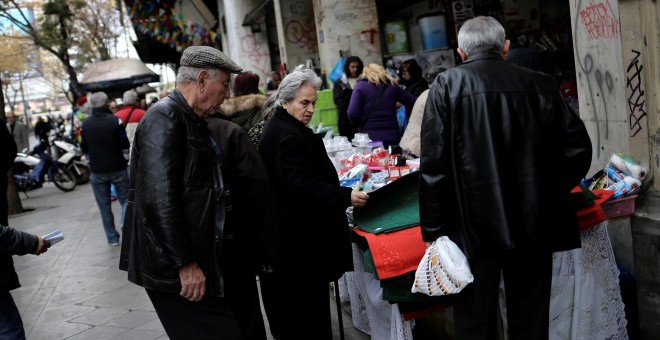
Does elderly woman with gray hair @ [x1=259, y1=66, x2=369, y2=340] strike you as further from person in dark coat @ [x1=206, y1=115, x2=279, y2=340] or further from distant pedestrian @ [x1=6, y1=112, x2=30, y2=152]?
distant pedestrian @ [x1=6, y1=112, x2=30, y2=152]

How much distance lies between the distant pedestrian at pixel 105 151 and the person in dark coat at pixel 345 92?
Answer: 9.03ft

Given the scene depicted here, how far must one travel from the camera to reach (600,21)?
4035 mm

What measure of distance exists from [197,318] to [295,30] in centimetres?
996

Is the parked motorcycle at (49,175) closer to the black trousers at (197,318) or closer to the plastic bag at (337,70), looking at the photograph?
the plastic bag at (337,70)

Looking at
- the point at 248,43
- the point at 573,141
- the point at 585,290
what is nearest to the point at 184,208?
the point at 573,141

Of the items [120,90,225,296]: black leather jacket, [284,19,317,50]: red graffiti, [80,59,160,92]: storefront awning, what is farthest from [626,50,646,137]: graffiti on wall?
[80,59,160,92]: storefront awning

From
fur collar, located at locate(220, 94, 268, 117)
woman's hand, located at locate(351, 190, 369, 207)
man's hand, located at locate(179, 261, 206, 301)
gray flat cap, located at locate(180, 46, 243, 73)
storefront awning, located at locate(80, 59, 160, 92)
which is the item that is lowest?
man's hand, located at locate(179, 261, 206, 301)

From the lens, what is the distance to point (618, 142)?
403 cm

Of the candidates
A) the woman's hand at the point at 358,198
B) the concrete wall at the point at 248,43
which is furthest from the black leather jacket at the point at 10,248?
the concrete wall at the point at 248,43

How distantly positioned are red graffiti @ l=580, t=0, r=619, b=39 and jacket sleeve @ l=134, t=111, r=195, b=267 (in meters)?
2.58

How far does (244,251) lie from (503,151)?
1.22 m

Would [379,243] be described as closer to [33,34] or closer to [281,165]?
[281,165]

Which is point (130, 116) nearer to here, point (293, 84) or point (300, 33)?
point (300, 33)

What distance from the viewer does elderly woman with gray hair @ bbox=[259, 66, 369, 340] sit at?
347cm
